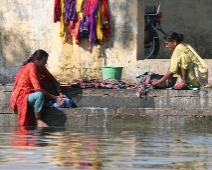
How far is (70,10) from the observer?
15078mm

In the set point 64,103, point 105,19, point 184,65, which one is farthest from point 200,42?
point 64,103

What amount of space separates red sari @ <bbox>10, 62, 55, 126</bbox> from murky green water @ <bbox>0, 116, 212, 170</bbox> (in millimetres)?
381

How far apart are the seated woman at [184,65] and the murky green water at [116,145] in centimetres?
69

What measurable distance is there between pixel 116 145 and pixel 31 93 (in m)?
3.45

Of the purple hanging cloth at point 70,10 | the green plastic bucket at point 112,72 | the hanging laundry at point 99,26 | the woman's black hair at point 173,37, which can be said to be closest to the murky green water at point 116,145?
the green plastic bucket at point 112,72

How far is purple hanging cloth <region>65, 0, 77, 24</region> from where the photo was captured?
15.1 metres

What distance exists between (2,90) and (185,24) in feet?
24.9

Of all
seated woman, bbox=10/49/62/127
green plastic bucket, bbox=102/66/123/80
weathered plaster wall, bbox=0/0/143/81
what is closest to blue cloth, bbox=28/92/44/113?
seated woman, bbox=10/49/62/127

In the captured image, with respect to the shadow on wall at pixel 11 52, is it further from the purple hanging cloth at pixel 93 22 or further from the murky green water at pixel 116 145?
the murky green water at pixel 116 145

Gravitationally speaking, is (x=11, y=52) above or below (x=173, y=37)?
below

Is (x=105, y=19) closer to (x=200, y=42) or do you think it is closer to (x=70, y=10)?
(x=70, y=10)

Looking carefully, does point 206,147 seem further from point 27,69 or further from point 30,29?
point 30,29

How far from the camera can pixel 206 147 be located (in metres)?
10.5

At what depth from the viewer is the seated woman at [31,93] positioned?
1366 cm
